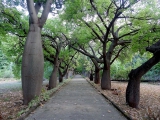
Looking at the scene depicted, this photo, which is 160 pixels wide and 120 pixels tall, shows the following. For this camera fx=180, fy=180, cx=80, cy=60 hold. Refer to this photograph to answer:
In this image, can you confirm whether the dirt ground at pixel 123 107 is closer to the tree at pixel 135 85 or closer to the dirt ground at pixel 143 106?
the dirt ground at pixel 143 106

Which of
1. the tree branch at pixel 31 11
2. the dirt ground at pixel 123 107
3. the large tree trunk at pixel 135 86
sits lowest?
the dirt ground at pixel 123 107

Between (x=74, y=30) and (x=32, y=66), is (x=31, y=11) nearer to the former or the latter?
(x=32, y=66)

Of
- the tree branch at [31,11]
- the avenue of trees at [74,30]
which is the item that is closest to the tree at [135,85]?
the avenue of trees at [74,30]

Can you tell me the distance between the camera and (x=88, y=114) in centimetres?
622

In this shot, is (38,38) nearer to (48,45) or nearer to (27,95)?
(27,95)

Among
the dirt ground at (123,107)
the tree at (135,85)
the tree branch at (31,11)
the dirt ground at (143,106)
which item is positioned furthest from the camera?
the tree branch at (31,11)

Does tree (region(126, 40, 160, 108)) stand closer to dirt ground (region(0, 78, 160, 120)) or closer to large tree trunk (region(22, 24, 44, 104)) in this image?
dirt ground (region(0, 78, 160, 120))

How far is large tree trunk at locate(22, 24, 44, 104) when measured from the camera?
7.59 metres

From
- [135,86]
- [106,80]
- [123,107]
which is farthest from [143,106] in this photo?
[106,80]

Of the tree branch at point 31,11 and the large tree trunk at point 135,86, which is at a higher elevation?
the tree branch at point 31,11

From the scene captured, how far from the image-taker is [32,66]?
25.1ft

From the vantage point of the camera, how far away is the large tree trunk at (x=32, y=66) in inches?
299

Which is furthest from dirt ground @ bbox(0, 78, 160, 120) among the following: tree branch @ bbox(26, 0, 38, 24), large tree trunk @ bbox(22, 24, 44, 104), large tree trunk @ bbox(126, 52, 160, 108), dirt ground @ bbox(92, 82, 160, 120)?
tree branch @ bbox(26, 0, 38, 24)

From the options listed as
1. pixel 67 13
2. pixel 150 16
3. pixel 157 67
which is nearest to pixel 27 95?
pixel 67 13
